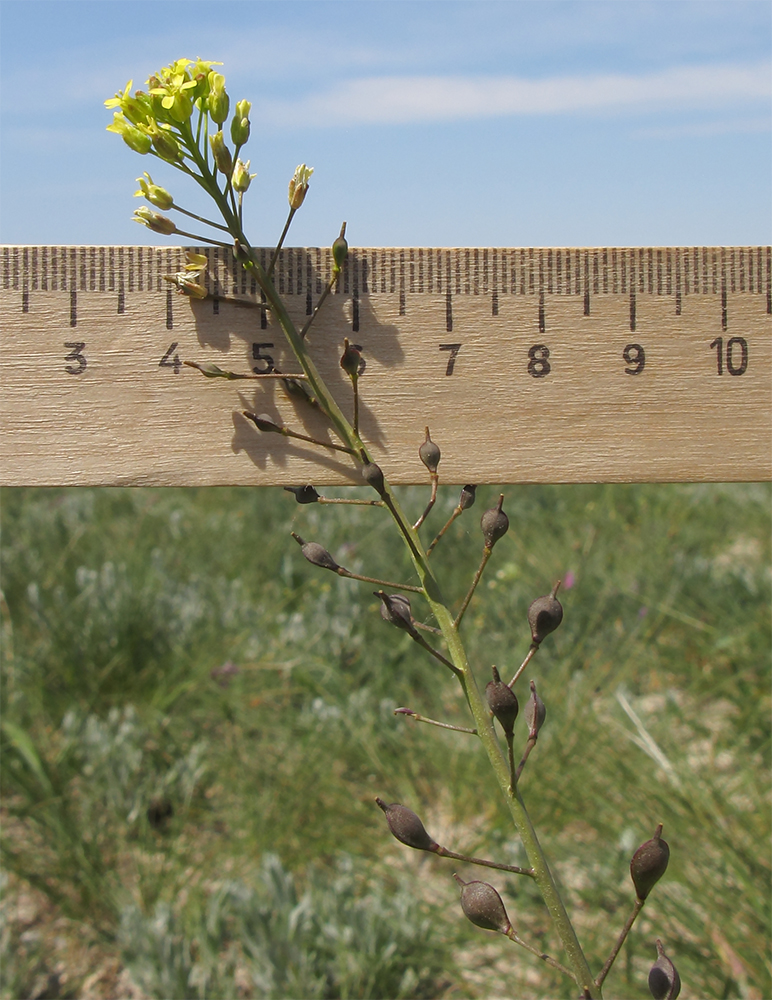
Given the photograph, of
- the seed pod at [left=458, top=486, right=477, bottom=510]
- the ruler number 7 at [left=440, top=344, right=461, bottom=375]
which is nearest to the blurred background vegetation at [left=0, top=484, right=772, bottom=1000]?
the ruler number 7 at [left=440, top=344, right=461, bottom=375]

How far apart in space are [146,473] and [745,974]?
1885mm

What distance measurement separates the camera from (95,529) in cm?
484

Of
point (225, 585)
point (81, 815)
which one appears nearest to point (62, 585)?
point (225, 585)

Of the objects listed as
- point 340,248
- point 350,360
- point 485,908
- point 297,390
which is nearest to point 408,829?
point 485,908

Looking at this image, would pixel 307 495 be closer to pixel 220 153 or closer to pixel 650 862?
pixel 220 153

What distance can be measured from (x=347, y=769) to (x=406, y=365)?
196 centimetres

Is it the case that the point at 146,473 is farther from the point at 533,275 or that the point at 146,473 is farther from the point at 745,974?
the point at 745,974

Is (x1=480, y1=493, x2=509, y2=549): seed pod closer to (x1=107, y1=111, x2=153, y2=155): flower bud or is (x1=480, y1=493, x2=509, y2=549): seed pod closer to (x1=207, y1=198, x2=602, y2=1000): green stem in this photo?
(x1=207, y1=198, x2=602, y2=1000): green stem

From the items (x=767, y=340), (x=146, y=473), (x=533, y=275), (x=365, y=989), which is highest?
(x=533, y=275)

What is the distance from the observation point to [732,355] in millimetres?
1720

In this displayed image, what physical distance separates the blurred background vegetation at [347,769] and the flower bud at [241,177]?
2.29ft

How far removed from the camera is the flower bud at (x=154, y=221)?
4.63 ft

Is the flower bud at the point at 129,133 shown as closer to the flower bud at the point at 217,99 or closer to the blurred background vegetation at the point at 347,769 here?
the flower bud at the point at 217,99

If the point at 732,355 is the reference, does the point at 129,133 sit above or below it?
above
